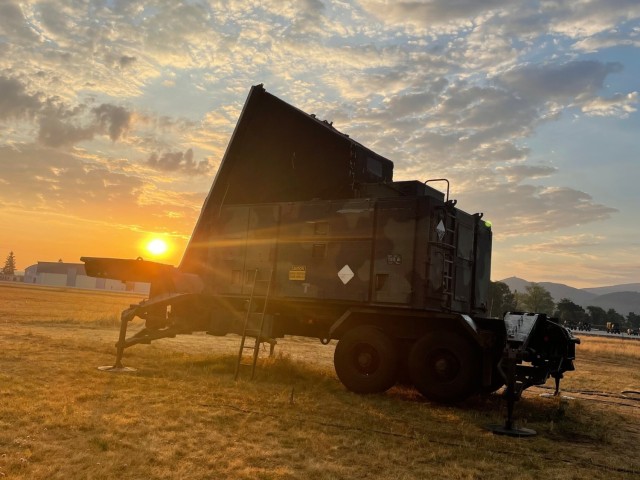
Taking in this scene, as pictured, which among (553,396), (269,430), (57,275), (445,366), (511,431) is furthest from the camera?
(57,275)

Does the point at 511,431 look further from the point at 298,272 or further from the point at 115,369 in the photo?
the point at 115,369

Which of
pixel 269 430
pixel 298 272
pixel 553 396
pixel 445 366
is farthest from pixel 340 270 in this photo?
pixel 553 396

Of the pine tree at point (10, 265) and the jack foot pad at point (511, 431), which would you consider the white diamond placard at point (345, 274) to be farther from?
the pine tree at point (10, 265)

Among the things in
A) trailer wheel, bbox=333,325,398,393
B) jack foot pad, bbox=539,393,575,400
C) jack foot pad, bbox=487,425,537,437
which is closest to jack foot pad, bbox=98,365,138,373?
trailer wheel, bbox=333,325,398,393

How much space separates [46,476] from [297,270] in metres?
6.28

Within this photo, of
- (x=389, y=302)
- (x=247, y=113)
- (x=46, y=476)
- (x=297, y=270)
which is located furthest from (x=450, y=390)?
(x=247, y=113)

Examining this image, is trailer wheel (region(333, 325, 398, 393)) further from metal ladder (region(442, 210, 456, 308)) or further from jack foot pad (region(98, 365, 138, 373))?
jack foot pad (region(98, 365, 138, 373))

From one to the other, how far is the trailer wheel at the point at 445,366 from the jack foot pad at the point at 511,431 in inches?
41.9

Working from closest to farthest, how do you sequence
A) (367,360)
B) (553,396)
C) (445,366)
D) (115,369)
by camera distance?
(445,366)
(367,360)
(115,369)
(553,396)

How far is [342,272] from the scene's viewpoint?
31.2 feet

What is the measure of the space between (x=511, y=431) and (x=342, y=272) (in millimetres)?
3991

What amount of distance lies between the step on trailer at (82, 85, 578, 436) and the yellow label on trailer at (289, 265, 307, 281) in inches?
1.0

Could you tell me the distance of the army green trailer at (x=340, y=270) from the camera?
8.62 metres

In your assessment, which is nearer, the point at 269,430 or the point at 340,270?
the point at 269,430
